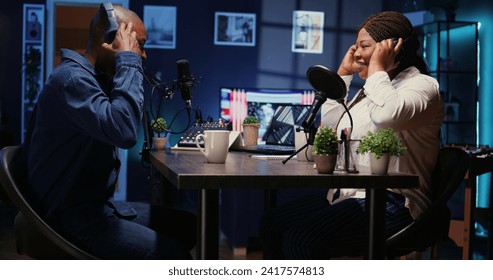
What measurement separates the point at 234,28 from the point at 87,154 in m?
4.84

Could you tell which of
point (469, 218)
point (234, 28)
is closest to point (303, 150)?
point (469, 218)

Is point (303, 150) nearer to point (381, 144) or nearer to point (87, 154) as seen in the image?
point (381, 144)

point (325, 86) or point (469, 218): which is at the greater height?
point (325, 86)

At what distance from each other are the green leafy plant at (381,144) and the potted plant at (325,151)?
0.26 feet

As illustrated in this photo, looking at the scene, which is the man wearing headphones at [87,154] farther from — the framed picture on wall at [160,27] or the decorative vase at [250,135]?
the framed picture on wall at [160,27]

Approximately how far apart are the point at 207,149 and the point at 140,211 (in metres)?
0.51

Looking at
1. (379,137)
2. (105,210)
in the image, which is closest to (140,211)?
(105,210)

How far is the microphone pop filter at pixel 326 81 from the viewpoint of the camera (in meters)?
1.93

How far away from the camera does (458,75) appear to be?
6.44 meters

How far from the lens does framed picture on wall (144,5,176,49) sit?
6.54 m

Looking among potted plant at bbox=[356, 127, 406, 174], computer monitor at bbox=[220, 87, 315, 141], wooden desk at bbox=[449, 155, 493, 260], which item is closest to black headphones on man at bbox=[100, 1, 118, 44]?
potted plant at bbox=[356, 127, 406, 174]

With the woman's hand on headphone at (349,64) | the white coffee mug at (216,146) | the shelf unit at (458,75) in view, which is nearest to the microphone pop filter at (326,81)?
the white coffee mug at (216,146)

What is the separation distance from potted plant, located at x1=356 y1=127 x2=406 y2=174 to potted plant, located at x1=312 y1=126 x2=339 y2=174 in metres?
0.08

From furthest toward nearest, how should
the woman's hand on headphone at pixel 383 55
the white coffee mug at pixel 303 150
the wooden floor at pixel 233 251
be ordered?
the wooden floor at pixel 233 251 → the woman's hand on headphone at pixel 383 55 → the white coffee mug at pixel 303 150
